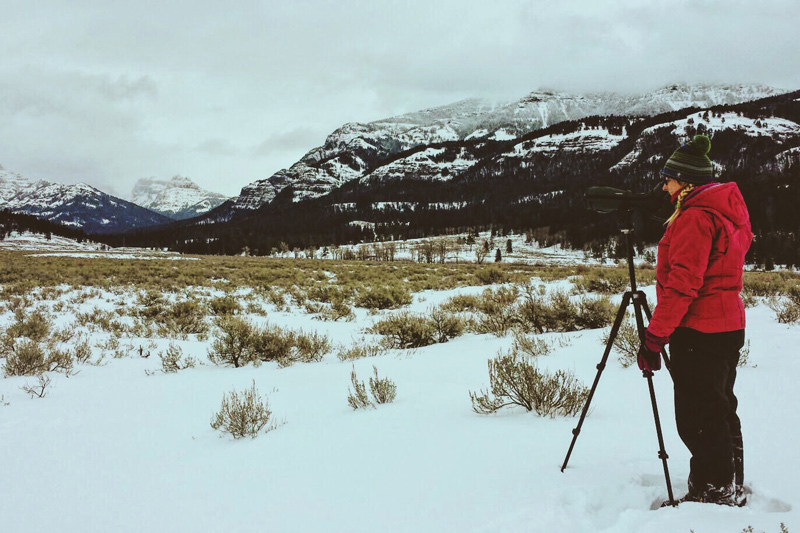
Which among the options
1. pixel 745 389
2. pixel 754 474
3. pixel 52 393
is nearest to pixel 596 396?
pixel 745 389

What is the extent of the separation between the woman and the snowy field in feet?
0.81

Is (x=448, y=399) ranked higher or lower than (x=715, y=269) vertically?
lower

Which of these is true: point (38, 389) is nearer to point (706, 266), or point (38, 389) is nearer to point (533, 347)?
point (533, 347)

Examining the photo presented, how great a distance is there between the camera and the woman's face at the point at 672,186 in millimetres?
2264

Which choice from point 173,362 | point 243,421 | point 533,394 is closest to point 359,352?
point 173,362

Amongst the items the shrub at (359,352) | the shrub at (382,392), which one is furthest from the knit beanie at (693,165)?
the shrub at (359,352)

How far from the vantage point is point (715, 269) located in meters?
2.06

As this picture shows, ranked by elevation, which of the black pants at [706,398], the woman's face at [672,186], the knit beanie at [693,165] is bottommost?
the black pants at [706,398]

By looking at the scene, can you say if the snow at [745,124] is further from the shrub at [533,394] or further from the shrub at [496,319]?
the shrub at [533,394]

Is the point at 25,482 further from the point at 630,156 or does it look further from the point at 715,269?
the point at 630,156

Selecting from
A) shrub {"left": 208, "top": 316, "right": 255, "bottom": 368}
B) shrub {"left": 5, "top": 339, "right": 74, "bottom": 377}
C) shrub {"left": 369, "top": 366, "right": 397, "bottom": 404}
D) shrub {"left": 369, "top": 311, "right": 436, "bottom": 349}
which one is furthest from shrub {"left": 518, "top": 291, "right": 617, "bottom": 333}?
shrub {"left": 5, "top": 339, "right": 74, "bottom": 377}

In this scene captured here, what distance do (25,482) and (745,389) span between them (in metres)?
6.40

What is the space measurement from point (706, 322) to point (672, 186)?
83cm

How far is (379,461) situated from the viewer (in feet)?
9.50
